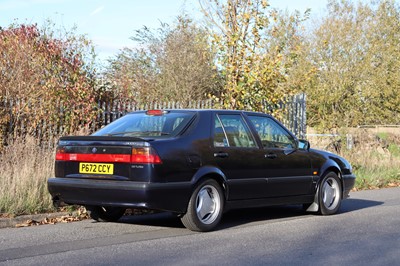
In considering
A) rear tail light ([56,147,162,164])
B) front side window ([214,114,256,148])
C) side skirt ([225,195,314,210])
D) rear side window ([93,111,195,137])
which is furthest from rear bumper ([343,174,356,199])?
rear tail light ([56,147,162,164])

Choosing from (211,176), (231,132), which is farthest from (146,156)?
(231,132)

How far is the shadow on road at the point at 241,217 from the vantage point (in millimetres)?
9641

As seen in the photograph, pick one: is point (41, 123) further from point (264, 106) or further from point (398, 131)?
point (398, 131)

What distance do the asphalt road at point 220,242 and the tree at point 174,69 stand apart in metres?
13.6

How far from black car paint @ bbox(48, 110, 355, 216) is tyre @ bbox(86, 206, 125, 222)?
0.80 meters

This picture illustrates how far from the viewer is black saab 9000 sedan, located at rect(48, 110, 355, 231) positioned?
26.9 ft

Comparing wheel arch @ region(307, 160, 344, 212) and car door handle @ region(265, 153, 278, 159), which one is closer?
car door handle @ region(265, 153, 278, 159)

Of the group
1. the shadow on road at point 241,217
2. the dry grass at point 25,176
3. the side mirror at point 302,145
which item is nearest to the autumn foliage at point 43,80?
the dry grass at point 25,176

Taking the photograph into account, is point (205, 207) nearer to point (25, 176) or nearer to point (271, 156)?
point (271, 156)

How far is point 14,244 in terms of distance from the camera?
770cm

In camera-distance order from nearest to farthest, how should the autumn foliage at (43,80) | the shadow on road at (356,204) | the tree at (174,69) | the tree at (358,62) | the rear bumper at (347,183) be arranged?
the rear bumper at (347,183) < the shadow on road at (356,204) < the autumn foliage at (43,80) < the tree at (174,69) < the tree at (358,62)

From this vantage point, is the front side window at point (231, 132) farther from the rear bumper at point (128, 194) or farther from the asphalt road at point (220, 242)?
the asphalt road at point (220, 242)

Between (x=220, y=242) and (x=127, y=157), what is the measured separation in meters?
1.50

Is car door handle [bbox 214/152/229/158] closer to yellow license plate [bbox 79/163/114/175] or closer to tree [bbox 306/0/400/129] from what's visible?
yellow license plate [bbox 79/163/114/175]
